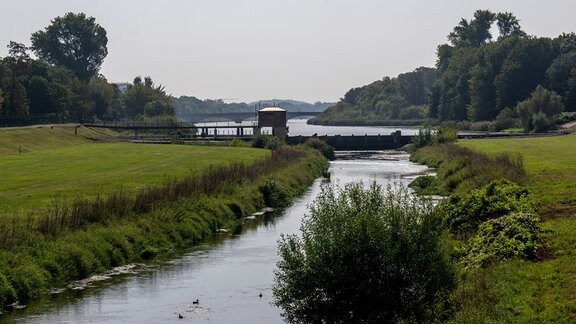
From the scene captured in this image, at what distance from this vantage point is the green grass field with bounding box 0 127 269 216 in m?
57.7

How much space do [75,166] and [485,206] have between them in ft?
157

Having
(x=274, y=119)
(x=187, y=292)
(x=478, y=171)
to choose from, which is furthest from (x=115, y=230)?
(x=274, y=119)

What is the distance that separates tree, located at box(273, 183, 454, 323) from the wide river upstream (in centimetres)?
428

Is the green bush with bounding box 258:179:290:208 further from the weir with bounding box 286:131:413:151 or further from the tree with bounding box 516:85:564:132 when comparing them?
the tree with bounding box 516:85:564:132

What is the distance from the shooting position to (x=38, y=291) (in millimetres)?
37250

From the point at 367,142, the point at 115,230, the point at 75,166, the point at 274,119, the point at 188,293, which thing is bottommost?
the point at 188,293

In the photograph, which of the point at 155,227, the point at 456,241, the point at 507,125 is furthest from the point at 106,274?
the point at 507,125

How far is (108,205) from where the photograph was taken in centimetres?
4900

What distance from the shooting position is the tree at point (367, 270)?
96.1ft

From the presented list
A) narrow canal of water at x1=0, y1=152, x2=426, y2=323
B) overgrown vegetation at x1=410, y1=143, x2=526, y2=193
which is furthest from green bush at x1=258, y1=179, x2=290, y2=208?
narrow canal of water at x1=0, y1=152, x2=426, y2=323

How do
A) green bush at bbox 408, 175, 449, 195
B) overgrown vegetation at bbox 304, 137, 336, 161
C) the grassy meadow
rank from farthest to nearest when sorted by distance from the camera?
1. overgrown vegetation at bbox 304, 137, 336, 161
2. green bush at bbox 408, 175, 449, 195
3. the grassy meadow

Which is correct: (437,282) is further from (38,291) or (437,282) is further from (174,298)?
(38,291)

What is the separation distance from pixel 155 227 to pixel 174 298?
13510 mm

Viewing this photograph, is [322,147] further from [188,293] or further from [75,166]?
[188,293]
